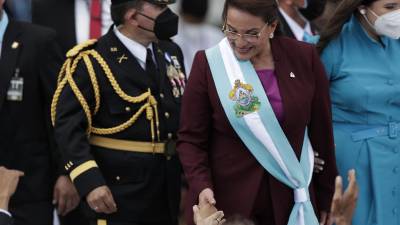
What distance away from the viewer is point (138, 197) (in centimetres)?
507

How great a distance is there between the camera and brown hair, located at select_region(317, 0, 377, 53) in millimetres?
5094

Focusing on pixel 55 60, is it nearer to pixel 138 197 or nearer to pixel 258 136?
pixel 138 197

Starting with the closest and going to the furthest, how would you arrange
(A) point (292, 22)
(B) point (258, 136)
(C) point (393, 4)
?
(B) point (258, 136)
(C) point (393, 4)
(A) point (292, 22)

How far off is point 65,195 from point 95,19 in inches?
56.2

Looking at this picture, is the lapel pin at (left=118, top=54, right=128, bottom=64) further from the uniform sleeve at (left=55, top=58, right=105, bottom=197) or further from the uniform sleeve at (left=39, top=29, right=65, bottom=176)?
the uniform sleeve at (left=39, top=29, right=65, bottom=176)

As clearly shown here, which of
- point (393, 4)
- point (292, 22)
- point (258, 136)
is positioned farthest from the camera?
point (292, 22)

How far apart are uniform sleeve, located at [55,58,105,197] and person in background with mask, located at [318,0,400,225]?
50.6 inches

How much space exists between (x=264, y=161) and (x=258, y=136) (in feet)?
0.42

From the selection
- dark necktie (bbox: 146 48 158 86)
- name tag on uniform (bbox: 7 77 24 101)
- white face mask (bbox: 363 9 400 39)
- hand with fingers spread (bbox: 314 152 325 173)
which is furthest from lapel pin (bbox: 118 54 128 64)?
white face mask (bbox: 363 9 400 39)

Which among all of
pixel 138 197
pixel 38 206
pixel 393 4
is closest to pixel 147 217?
pixel 138 197

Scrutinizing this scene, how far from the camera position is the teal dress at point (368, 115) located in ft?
16.5

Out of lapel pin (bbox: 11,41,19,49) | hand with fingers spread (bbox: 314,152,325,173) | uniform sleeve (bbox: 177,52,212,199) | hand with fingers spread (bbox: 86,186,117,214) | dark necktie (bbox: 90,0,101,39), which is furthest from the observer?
dark necktie (bbox: 90,0,101,39)

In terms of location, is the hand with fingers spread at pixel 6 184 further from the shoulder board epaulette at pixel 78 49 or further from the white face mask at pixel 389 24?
the white face mask at pixel 389 24

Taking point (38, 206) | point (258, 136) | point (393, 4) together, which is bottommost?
point (38, 206)
